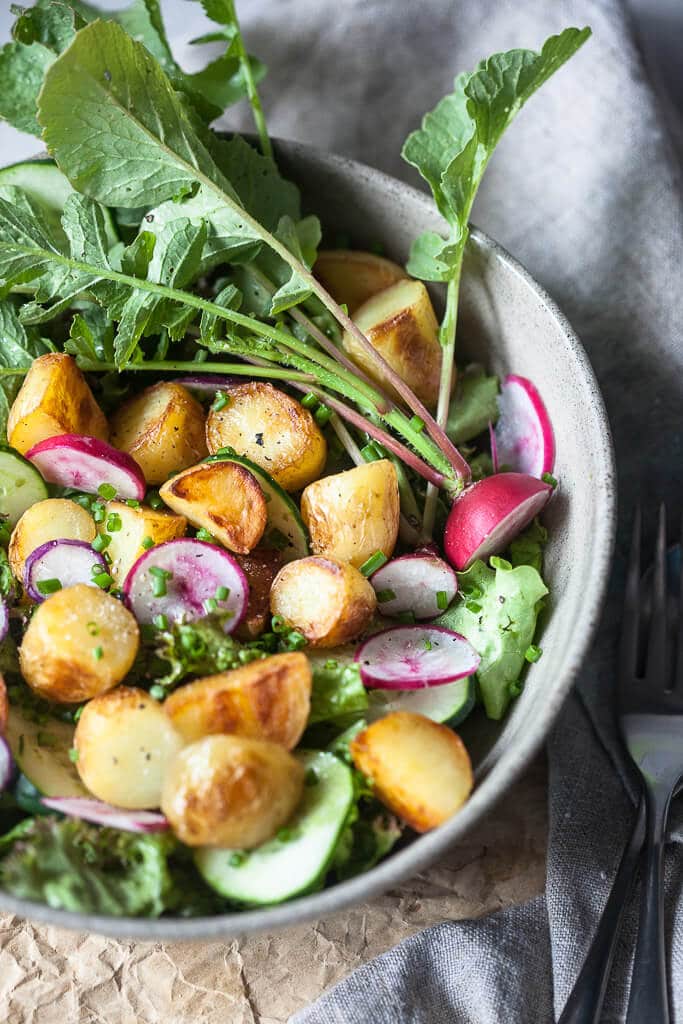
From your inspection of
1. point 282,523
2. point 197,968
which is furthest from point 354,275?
point 197,968

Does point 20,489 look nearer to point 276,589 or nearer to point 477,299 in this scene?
point 276,589

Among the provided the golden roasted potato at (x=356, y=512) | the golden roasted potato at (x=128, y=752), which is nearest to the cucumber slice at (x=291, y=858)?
the golden roasted potato at (x=128, y=752)

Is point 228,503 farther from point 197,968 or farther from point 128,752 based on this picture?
point 197,968

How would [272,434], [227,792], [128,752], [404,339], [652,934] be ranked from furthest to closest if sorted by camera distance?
[404,339], [272,434], [652,934], [128,752], [227,792]

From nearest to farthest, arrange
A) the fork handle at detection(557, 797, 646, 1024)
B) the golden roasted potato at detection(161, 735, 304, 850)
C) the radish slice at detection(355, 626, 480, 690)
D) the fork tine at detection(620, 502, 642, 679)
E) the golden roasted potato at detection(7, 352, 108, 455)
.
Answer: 1. the golden roasted potato at detection(161, 735, 304, 850)
2. the radish slice at detection(355, 626, 480, 690)
3. the fork handle at detection(557, 797, 646, 1024)
4. the golden roasted potato at detection(7, 352, 108, 455)
5. the fork tine at detection(620, 502, 642, 679)

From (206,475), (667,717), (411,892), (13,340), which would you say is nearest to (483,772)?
(411,892)

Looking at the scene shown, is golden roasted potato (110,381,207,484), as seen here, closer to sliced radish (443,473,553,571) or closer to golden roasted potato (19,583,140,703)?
golden roasted potato (19,583,140,703)

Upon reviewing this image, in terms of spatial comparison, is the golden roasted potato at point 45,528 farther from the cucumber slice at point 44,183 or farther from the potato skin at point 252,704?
the cucumber slice at point 44,183

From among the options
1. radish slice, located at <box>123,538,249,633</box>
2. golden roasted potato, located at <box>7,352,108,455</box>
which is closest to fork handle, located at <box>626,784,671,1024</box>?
radish slice, located at <box>123,538,249,633</box>
